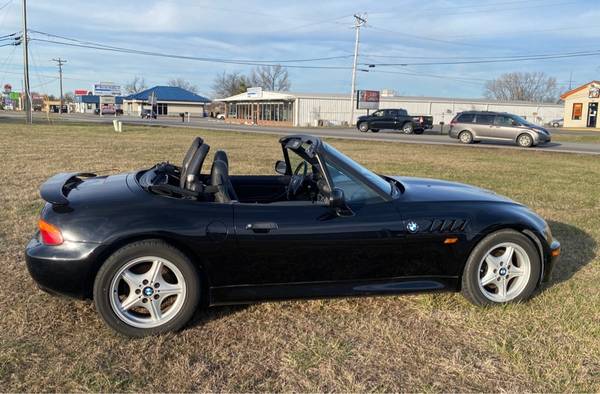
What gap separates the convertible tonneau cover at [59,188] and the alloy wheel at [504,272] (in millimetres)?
3007

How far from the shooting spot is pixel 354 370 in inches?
114

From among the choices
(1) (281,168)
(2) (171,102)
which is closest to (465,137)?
(1) (281,168)

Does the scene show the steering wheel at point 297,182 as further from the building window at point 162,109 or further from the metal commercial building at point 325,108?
the building window at point 162,109

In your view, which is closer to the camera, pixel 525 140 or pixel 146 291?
pixel 146 291

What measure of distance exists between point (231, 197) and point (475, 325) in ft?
6.38

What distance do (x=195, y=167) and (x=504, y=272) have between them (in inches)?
96.0

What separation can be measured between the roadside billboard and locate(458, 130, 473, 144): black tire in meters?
26.6

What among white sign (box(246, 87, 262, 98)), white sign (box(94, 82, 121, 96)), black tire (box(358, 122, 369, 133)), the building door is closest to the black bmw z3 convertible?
black tire (box(358, 122, 369, 133))

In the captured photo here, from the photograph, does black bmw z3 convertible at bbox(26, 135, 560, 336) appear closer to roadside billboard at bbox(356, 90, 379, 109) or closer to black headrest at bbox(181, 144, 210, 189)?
black headrest at bbox(181, 144, 210, 189)

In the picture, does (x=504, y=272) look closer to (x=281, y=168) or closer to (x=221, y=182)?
(x=281, y=168)

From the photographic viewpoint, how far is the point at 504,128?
74.9ft

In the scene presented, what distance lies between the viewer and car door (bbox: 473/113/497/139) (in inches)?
914

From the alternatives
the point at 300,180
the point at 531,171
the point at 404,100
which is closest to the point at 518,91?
the point at 404,100

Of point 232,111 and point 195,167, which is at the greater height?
point 232,111
